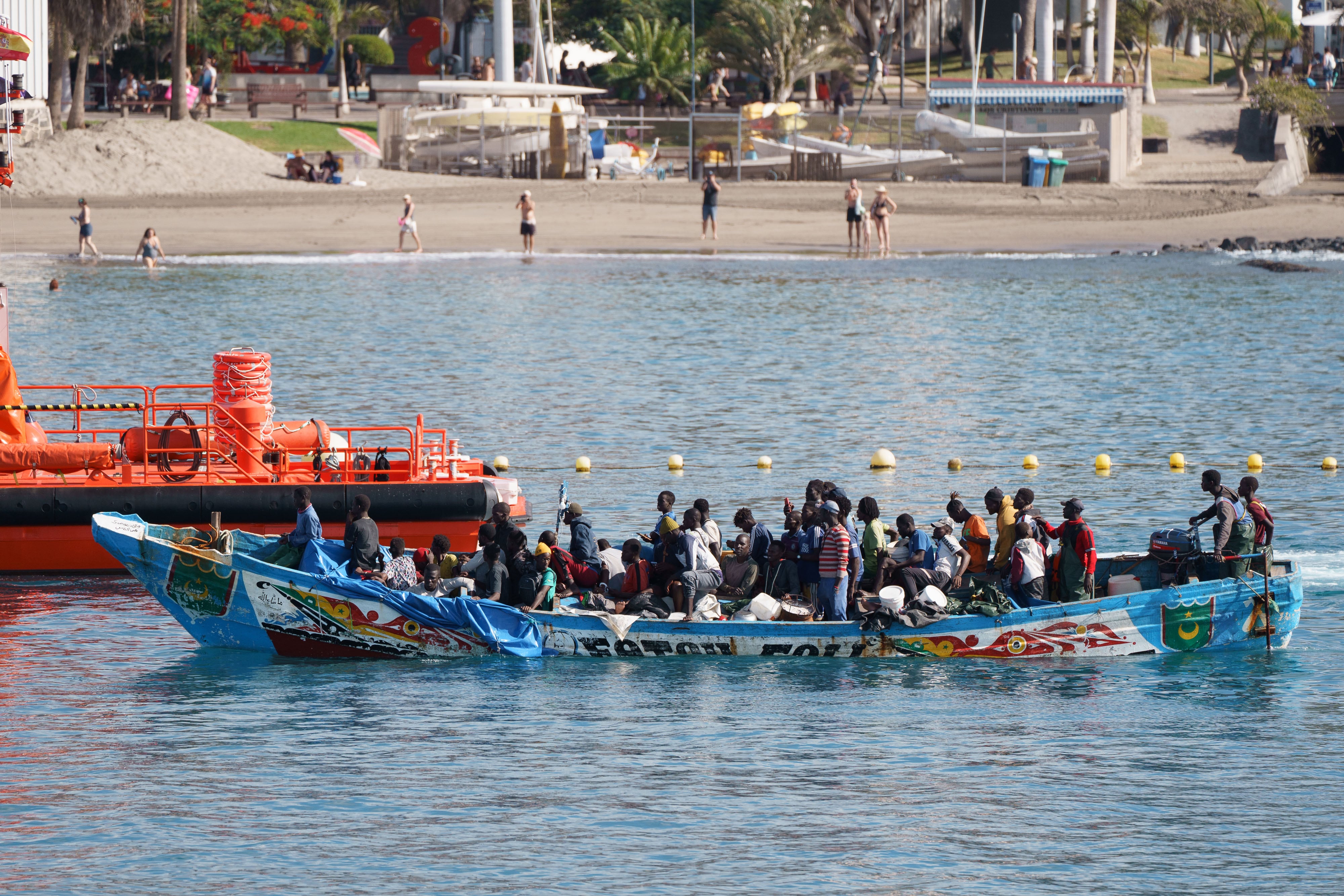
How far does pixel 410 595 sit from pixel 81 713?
3367mm

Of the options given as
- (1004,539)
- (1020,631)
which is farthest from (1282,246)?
(1020,631)

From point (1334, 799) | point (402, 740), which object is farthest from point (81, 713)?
point (1334, 799)

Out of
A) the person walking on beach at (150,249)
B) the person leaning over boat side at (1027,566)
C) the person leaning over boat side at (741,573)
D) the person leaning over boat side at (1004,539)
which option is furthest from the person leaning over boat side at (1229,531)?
the person walking on beach at (150,249)

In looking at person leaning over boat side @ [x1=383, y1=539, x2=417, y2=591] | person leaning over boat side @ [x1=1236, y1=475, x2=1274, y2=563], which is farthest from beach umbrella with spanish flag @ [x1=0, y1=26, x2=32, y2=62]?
person leaning over boat side @ [x1=1236, y1=475, x2=1274, y2=563]

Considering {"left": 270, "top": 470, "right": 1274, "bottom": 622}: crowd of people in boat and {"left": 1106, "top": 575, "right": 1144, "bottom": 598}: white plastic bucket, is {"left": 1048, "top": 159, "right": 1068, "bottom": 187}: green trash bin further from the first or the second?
{"left": 1106, "top": 575, "right": 1144, "bottom": 598}: white plastic bucket

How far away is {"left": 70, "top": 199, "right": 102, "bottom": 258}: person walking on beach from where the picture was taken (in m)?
51.8

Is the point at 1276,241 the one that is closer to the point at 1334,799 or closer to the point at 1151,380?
the point at 1151,380

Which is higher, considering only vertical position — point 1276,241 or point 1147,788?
point 1276,241

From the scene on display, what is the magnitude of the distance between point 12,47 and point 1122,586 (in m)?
15.0

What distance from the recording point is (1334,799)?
15.0m

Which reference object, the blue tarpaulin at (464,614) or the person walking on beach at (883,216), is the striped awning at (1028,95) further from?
the blue tarpaulin at (464,614)

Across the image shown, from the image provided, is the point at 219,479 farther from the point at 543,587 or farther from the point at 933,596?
the point at 933,596

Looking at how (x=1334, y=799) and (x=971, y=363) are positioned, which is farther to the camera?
(x=971, y=363)

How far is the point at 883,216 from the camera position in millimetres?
55281
